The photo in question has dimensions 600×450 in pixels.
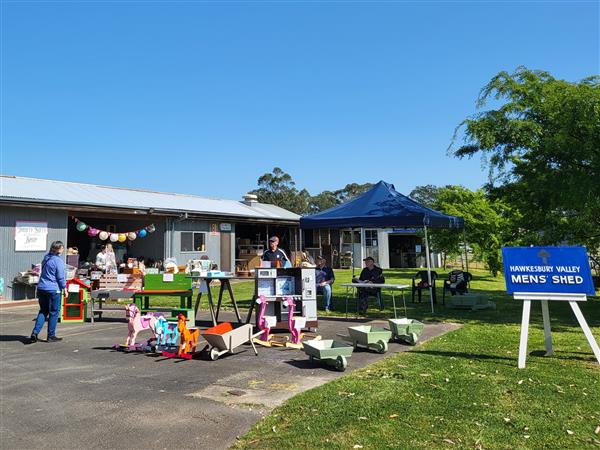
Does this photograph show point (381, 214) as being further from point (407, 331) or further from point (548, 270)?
point (548, 270)

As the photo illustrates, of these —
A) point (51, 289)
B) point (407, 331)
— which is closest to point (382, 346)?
point (407, 331)

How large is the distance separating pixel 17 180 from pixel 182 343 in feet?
45.9

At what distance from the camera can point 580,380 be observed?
4848 mm

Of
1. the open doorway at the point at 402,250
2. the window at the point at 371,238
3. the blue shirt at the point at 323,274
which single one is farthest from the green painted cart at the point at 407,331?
the open doorway at the point at 402,250

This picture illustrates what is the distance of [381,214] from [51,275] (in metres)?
6.52

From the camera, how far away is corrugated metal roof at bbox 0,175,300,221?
14.9 metres

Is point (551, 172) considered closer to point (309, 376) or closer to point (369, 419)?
point (309, 376)

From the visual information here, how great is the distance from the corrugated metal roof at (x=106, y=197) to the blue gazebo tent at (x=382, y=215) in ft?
28.2

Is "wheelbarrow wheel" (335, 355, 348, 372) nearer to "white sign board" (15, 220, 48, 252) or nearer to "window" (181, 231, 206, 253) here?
"white sign board" (15, 220, 48, 252)

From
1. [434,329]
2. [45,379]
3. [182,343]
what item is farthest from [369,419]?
[434,329]

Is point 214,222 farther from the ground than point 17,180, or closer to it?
closer to it

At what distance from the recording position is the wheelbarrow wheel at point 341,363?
17.8 ft

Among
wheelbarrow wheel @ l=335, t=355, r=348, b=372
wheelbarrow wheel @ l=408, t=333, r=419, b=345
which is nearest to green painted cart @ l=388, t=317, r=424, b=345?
wheelbarrow wheel @ l=408, t=333, r=419, b=345

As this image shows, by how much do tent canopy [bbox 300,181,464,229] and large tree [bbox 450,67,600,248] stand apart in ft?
5.81
